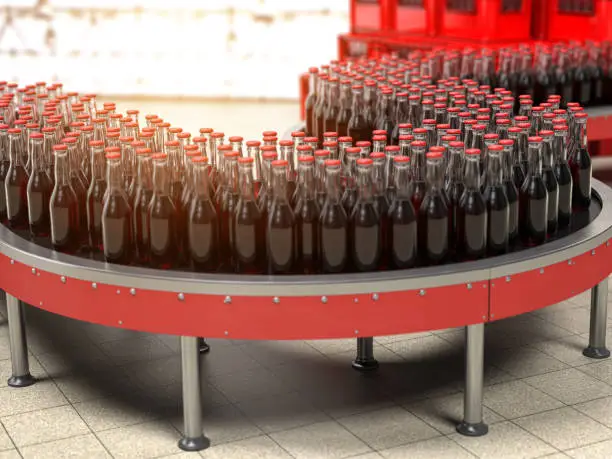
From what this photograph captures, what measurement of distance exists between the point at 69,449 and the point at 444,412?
1.33 m

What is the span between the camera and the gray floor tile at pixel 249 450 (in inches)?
130

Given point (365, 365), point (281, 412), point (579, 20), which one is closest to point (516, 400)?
point (365, 365)

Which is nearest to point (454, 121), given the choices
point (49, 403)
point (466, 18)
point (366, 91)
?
point (366, 91)

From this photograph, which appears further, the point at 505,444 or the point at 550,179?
the point at 550,179

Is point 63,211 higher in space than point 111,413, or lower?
higher

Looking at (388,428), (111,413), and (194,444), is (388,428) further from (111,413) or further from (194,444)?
(111,413)

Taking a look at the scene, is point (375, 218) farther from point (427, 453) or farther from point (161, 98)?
point (161, 98)

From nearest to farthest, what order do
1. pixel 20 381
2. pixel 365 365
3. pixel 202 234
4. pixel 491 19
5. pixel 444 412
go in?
pixel 202 234, pixel 444 412, pixel 20 381, pixel 365 365, pixel 491 19

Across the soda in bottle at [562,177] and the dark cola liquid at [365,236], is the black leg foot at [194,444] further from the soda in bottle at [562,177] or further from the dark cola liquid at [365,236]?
the soda in bottle at [562,177]

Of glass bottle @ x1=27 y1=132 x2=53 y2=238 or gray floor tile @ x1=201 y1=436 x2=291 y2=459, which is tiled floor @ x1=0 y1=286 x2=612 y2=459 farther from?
glass bottle @ x1=27 y1=132 x2=53 y2=238

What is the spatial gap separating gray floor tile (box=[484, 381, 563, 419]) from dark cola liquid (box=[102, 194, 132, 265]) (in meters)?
1.44

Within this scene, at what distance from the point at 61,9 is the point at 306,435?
8.83m

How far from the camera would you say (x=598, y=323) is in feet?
13.3

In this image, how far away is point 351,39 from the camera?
906 cm
